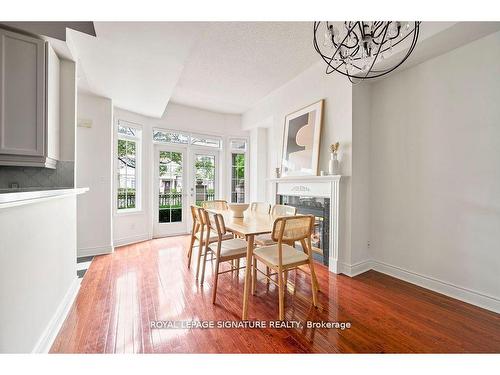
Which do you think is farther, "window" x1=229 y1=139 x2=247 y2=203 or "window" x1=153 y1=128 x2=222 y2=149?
"window" x1=229 y1=139 x2=247 y2=203

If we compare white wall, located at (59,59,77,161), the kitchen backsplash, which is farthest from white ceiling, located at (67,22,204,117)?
the kitchen backsplash

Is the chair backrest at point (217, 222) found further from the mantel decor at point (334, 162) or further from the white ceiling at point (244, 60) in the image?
the white ceiling at point (244, 60)

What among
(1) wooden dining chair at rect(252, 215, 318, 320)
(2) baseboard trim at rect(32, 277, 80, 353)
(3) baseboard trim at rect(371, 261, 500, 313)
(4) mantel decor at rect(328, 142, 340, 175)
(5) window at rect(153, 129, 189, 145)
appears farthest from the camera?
(5) window at rect(153, 129, 189, 145)

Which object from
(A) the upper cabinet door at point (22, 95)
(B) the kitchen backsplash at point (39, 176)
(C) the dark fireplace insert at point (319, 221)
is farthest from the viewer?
(C) the dark fireplace insert at point (319, 221)

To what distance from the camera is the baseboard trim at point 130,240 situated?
13.0ft

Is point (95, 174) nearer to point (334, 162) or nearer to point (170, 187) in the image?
point (170, 187)

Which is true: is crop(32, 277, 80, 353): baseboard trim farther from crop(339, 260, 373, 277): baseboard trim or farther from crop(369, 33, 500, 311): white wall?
crop(369, 33, 500, 311): white wall

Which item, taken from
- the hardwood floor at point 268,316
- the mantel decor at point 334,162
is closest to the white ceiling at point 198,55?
the mantel decor at point 334,162

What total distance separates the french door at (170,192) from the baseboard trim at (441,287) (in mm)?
3839

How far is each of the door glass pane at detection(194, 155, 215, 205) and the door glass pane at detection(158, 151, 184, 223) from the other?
1.22 ft

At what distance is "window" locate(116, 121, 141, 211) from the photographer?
4.10 meters
